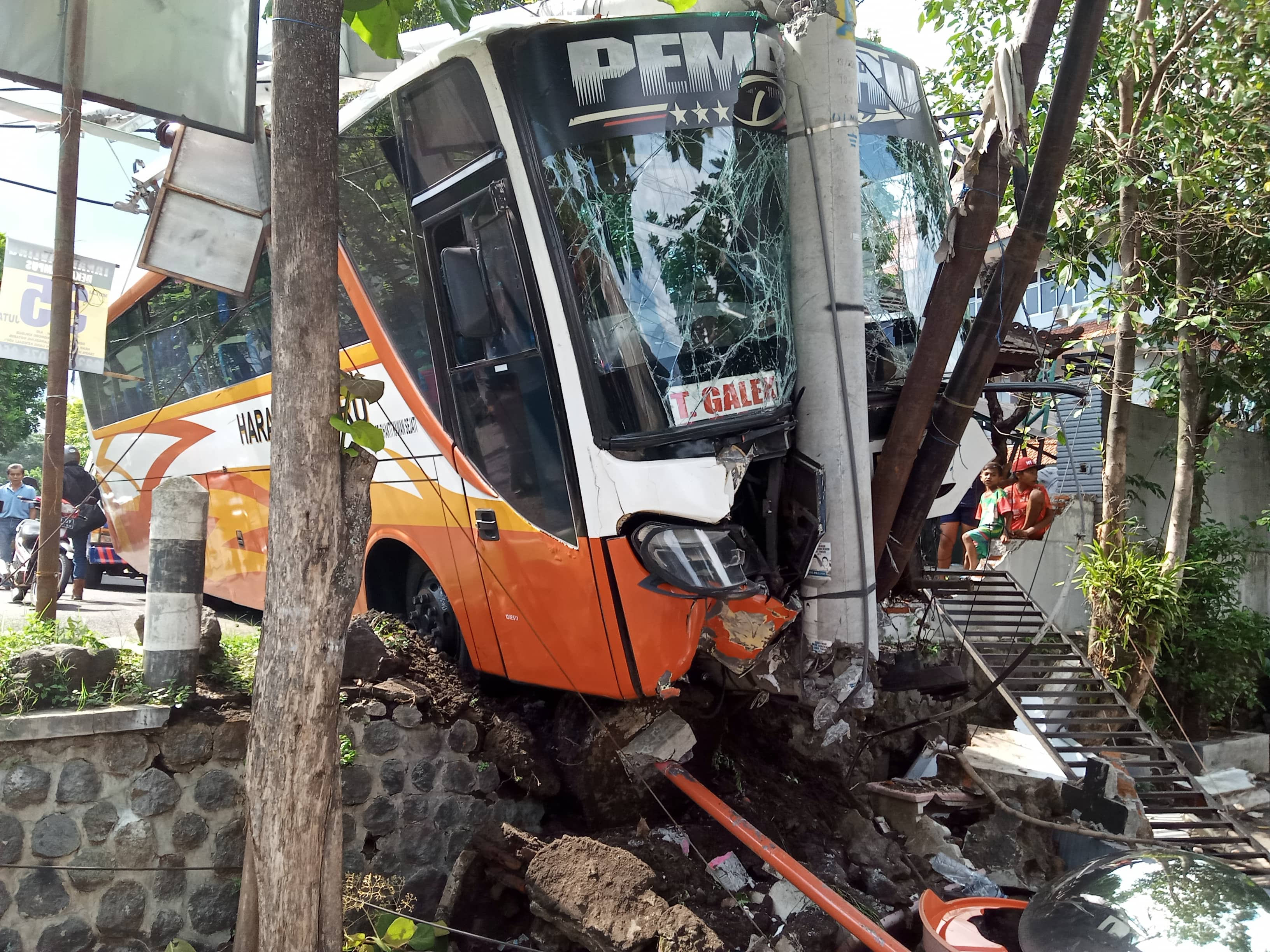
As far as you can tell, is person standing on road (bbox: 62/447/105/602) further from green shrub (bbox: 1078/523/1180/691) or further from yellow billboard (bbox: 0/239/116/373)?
green shrub (bbox: 1078/523/1180/691)

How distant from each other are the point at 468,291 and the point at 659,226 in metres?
0.92

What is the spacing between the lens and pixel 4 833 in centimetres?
383

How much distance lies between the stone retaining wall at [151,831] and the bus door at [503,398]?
1063 mm

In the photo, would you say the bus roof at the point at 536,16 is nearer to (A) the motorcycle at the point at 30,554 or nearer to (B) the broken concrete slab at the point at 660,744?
(B) the broken concrete slab at the point at 660,744

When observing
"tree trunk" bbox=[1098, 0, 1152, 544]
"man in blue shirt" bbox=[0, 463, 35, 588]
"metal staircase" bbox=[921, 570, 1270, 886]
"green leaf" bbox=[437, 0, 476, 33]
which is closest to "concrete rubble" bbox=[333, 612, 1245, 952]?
"metal staircase" bbox=[921, 570, 1270, 886]

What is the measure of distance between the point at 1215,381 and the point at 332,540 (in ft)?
29.7

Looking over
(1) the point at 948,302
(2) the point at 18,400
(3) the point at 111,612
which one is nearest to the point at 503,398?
(1) the point at 948,302

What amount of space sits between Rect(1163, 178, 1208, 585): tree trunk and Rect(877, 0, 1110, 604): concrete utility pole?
431cm

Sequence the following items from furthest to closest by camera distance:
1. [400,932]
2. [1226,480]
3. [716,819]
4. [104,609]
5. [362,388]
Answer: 1. [1226,480]
2. [104,609]
3. [716,819]
4. [400,932]
5. [362,388]

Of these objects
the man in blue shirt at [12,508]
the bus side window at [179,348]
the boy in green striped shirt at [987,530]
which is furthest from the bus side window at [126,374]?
the boy in green striped shirt at [987,530]

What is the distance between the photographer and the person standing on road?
9164 millimetres

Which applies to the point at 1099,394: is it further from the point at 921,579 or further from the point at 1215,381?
the point at 921,579

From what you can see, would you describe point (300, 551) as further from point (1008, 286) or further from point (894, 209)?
point (894, 209)

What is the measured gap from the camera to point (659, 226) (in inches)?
163
